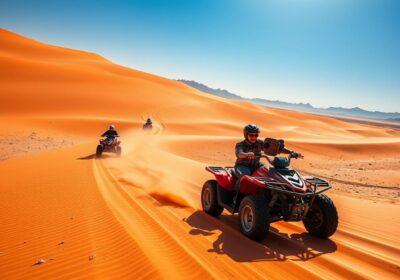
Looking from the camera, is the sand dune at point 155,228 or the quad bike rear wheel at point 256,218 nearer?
the sand dune at point 155,228

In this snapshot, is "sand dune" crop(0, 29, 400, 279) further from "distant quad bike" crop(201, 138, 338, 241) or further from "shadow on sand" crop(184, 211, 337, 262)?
"distant quad bike" crop(201, 138, 338, 241)

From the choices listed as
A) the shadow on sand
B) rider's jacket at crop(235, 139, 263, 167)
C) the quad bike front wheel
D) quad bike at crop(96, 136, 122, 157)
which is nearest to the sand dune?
the shadow on sand

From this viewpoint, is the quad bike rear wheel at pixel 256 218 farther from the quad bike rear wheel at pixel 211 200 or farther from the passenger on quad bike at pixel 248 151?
the quad bike rear wheel at pixel 211 200

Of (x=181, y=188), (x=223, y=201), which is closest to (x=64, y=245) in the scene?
(x=223, y=201)

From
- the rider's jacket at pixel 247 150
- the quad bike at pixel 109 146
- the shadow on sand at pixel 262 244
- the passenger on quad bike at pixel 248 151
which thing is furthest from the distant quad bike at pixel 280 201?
the quad bike at pixel 109 146

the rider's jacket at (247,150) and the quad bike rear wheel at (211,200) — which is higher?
the rider's jacket at (247,150)

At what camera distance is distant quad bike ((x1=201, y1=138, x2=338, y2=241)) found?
534cm

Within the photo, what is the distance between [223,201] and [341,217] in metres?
2.94

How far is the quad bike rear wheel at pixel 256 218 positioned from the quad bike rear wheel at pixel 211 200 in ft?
4.46

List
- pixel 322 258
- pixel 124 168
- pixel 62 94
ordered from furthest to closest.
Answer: pixel 62 94, pixel 124 168, pixel 322 258

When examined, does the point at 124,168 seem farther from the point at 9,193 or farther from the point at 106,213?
the point at 106,213

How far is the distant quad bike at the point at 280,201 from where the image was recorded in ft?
17.5

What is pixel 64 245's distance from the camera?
501 cm

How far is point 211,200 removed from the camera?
7.12 metres
